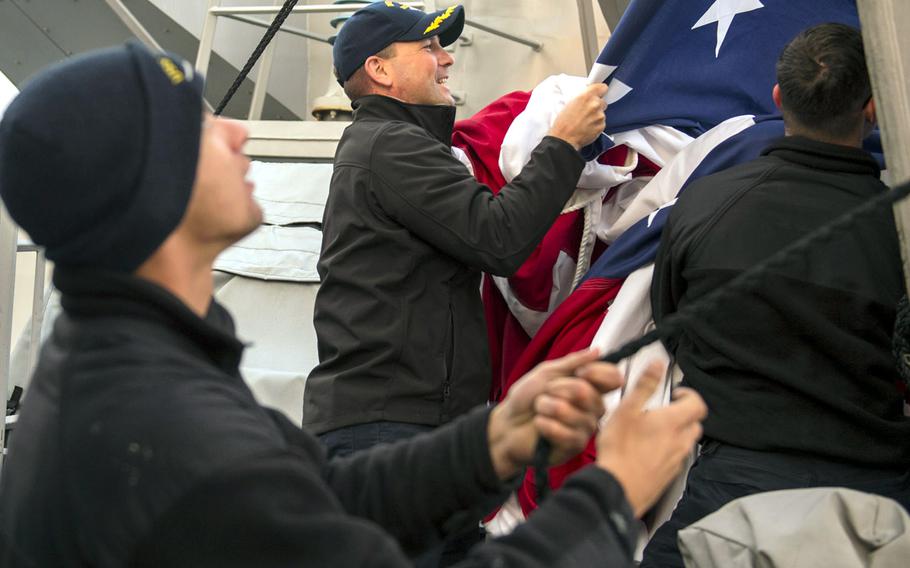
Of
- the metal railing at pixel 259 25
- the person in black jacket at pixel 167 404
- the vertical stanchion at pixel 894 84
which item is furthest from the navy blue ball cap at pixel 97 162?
the metal railing at pixel 259 25

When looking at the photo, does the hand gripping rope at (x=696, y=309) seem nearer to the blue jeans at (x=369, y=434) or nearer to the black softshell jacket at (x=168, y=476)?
the black softshell jacket at (x=168, y=476)

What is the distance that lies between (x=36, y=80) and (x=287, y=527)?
0.62 metres

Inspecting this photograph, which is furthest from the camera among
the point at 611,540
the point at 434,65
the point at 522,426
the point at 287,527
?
the point at 434,65

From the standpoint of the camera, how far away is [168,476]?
120 cm

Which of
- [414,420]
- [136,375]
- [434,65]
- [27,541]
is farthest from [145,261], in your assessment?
[434,65]

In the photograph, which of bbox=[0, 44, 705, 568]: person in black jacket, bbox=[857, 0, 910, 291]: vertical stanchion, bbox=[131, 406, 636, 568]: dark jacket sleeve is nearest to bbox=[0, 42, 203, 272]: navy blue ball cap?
bbox=[0, 44, 705, 568]: person in black jacket

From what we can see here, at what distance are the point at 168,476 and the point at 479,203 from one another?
1.46 m

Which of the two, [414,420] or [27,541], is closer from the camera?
[27,541]

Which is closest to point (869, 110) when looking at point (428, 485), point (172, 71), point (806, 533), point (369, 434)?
point (806, 533)

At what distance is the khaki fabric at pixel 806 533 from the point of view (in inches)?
80.7

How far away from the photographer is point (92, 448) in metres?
1.24

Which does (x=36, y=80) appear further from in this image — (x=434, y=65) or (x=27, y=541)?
(x=434, y=65)

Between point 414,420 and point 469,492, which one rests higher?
point 469,492

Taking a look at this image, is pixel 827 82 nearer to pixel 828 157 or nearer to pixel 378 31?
pixel 828 157
